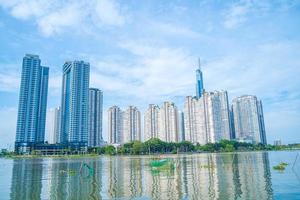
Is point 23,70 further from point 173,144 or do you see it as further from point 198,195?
point 198,195

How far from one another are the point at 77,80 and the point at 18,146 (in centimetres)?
5416

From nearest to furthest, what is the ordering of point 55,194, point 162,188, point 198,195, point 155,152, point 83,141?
point 198,195
point 55,194
point 162,188
point 155,152
point 83,141

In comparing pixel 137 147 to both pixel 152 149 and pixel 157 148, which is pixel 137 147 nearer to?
pixel 152 149

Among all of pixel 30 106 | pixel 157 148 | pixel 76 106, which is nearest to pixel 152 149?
pixel 157 148

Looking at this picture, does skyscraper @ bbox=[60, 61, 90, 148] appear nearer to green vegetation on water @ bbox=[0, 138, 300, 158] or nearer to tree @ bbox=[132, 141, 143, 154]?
green vegetation on water @ bbox=[0, 138, 300, 158]

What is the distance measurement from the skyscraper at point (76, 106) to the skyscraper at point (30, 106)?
14.3 meters

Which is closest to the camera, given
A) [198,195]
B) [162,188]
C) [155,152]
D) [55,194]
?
[198,195]

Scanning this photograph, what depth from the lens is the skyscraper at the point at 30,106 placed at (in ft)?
587

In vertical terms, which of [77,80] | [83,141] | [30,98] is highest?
[77,80]

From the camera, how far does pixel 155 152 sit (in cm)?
17488

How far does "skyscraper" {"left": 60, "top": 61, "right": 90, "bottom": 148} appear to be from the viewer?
7328 inches

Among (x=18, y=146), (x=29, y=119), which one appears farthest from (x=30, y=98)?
(x=18, y=146)

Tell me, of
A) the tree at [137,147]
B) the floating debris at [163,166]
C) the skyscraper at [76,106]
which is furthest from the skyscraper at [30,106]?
the floating debris at [163,166]

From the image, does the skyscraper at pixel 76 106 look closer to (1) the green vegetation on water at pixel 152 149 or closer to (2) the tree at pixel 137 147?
(1) the green vegetation on water at pixel 152 149
